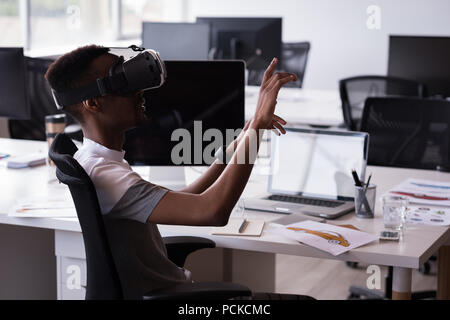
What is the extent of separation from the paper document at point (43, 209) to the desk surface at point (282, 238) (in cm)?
2

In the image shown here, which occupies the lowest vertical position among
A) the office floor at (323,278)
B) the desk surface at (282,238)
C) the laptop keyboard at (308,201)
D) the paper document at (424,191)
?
the office floor at (323,278)

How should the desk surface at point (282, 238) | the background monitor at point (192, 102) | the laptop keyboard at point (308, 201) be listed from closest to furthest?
the desk surface at point (282, 238), the laptop keyboard at point (308, 201), the background monitor at point (192, 102)

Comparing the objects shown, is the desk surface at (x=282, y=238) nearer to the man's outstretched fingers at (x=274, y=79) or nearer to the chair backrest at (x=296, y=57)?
the man's outstretched fingers at (x=274, y=79)

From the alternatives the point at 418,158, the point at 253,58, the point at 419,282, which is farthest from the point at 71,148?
the point at 253,58

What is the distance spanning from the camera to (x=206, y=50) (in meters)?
4.66

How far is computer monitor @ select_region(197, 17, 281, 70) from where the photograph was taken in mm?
4988

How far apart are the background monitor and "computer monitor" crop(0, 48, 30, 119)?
80 centimetres

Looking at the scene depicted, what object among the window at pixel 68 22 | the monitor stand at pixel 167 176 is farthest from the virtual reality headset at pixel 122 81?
the window at pixel 68 22

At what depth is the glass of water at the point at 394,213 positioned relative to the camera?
→ 2.22 metres

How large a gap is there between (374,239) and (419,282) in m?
1.94

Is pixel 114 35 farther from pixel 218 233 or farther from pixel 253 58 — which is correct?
pixel 218 233

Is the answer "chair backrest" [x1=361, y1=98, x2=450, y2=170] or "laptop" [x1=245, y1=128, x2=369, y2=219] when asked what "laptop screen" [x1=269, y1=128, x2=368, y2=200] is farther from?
"chair backrest" [x1=361, y1=98, x2=450, y2=170]

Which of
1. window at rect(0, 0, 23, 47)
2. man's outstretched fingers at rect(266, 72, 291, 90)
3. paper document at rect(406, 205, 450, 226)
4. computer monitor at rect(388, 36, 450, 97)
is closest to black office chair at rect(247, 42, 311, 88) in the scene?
computer monitor at rect(388, 36, 450, 97)

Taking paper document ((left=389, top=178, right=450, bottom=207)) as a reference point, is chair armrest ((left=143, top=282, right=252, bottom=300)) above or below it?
below
